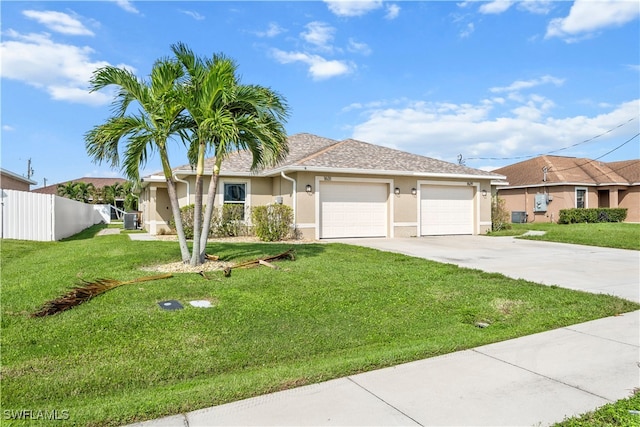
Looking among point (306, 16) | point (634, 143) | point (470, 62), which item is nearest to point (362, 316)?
point (306, 16)

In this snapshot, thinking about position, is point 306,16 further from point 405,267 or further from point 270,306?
point 270,306

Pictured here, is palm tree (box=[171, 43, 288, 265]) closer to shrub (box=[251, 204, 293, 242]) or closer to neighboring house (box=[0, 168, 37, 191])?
shrub (box=[251, 204, 293, 242])

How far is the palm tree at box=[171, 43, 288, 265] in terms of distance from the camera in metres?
8.36

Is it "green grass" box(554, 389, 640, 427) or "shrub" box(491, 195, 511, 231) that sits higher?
"shrub" box(491, 195, 511, 231)

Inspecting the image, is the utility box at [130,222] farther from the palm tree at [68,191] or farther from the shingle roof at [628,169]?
the shingle roof at [628,169]

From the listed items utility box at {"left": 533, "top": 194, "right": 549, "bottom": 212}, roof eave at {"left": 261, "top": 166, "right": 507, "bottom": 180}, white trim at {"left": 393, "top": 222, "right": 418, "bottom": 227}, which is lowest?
white trim at {"left": 393, "top": 222, "right": 418, "bottom": 227}

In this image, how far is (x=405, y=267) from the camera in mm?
8922

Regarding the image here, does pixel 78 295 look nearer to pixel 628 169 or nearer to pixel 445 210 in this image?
pixel 445 210

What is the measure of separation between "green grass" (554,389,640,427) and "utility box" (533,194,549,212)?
28.9 m

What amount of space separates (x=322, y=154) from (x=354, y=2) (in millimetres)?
6120

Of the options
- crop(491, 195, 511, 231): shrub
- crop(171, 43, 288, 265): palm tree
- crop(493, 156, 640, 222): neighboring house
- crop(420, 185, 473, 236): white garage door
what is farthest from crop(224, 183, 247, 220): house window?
crop(493, 156, 640, 222): neighboring house

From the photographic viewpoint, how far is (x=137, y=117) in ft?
28.7

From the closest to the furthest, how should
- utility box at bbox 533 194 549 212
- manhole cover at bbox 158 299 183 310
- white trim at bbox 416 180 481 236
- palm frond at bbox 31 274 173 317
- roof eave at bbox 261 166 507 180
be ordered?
palm frond at bbox 31 274 173 317, manhole cover at bbox 158 299 183 310, roof eave at bbox 261 166 507 180, white trim at bbox 416 180 481 236, utility box at bbox 533 194 549 212

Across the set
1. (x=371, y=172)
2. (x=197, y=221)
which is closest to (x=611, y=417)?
(x=197, y=221)
